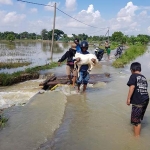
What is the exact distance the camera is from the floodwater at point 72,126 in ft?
12.2

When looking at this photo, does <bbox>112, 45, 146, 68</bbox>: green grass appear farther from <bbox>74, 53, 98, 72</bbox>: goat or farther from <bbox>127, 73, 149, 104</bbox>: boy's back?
<bbox>127, 73, 149, 104</bbox>: boy's back

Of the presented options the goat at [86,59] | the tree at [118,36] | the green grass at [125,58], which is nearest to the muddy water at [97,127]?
the goat at [86,59]

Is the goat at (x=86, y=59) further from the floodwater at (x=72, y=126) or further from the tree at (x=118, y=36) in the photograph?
the tree at (x=118, y=36)

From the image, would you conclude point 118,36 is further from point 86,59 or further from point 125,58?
point 86,59

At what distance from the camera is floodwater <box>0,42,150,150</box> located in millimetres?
3705

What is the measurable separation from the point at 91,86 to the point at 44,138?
193 inches

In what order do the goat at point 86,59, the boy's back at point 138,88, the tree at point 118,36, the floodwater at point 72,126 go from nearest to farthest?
the floodwater at point 72,126 → the boy's back at point 138,88 → the goat at point 86,59 → the tree at point 118,36

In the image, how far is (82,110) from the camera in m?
5.51

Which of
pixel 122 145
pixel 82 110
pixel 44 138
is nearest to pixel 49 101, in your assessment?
pixel 82 110

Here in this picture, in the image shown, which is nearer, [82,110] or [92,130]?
[92,130]

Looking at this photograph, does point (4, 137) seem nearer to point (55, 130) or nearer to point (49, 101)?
point (55, 130)

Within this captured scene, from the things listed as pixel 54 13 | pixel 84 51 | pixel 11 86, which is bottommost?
pixel 11 86

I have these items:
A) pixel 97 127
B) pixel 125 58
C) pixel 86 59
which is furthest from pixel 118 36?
pixel 97 127

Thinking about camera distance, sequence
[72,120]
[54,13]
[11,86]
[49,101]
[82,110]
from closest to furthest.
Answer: [72,120], [82,110], [49,101], [11,86], [54,13]
